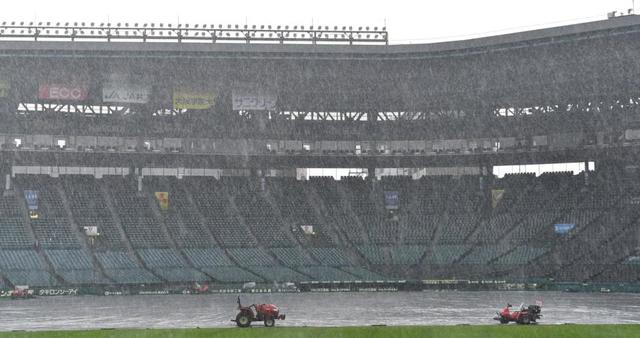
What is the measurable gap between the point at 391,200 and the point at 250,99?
1830 centimetres

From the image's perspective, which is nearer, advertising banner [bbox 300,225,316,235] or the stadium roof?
the stadium roof

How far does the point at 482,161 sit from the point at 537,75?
13879mm

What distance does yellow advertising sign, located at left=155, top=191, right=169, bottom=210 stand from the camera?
283 feet

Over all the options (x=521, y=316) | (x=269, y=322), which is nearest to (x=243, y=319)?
(x=269, y=322)

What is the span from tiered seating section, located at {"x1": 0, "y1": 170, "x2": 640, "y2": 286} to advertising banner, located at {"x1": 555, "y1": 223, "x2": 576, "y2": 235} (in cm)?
51

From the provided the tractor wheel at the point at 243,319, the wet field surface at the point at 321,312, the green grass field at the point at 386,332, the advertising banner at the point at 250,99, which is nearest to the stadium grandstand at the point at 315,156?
the advertising banner at the point at 250,99

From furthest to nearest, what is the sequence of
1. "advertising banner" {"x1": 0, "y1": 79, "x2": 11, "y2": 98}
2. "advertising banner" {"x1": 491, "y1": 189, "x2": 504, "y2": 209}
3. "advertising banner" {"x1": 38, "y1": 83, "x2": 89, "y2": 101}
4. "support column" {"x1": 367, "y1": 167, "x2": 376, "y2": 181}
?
"support column" {"x1": 367, "y1": 167, "x2": 376, "y2": 181}
"advertising banner" {"x1": 491, "y1": 189, "x2": 504, "y2": 209}
"advertising banner" {"x1": 38, "y1": 83, "x2": 89, "y2": 101}
"advertising banner" {"x1": 0, "y1": 79, "x2": 11, "y2": 98}

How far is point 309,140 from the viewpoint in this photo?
89938 millimetres

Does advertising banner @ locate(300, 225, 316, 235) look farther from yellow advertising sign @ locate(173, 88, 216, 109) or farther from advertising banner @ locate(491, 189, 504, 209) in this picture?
advertising banner @ locate(491, 189, 504, 209)

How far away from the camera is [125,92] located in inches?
3233

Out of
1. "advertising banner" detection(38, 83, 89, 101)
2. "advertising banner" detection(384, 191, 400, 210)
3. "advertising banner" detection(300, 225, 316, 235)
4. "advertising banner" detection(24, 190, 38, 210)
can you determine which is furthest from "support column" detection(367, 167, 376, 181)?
"advertising banner" detection(24, 190, 38, 210)

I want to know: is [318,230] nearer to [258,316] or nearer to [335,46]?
[335,46]

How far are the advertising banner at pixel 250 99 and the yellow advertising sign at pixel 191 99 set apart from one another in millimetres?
2248

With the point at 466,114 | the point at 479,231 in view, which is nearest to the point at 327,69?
the point at 466,114
